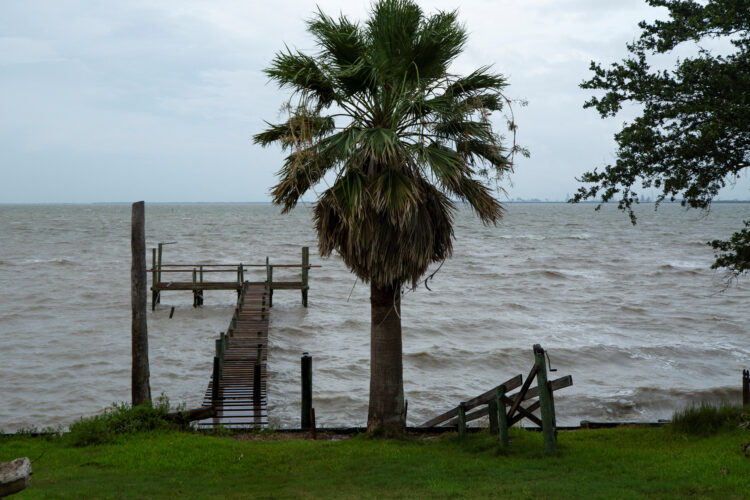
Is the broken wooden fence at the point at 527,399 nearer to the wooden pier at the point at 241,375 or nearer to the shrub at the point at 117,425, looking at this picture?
the wooden pier at the point at 241,375

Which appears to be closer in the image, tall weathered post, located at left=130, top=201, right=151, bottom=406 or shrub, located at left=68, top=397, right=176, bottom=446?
shrub, located at left=68, top=397, right=176, bottom=446

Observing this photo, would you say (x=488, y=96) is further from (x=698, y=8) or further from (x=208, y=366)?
(x=208, y=366)

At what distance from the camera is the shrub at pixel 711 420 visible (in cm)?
975

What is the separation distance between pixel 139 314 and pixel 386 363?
15.4 ft

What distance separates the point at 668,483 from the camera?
7.24m

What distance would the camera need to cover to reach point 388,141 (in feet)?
30.9

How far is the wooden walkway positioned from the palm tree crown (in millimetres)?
4665

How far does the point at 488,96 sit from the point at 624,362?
538 inches

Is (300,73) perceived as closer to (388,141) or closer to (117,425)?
(388,141)

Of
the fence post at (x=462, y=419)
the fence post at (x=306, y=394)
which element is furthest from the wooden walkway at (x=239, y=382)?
the fence post at (x=462, y=419)

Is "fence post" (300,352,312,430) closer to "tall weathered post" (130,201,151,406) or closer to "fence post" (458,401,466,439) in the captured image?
"tall weathered post" (130,201,151,406)

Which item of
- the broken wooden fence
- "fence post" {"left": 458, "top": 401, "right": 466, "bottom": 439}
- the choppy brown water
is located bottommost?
the choppy brown water

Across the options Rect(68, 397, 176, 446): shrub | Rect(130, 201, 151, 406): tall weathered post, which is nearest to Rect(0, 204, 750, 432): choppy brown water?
Rect(130, 201, 151, 406): tall weathered post

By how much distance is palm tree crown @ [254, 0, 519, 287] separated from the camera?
32.1ft
